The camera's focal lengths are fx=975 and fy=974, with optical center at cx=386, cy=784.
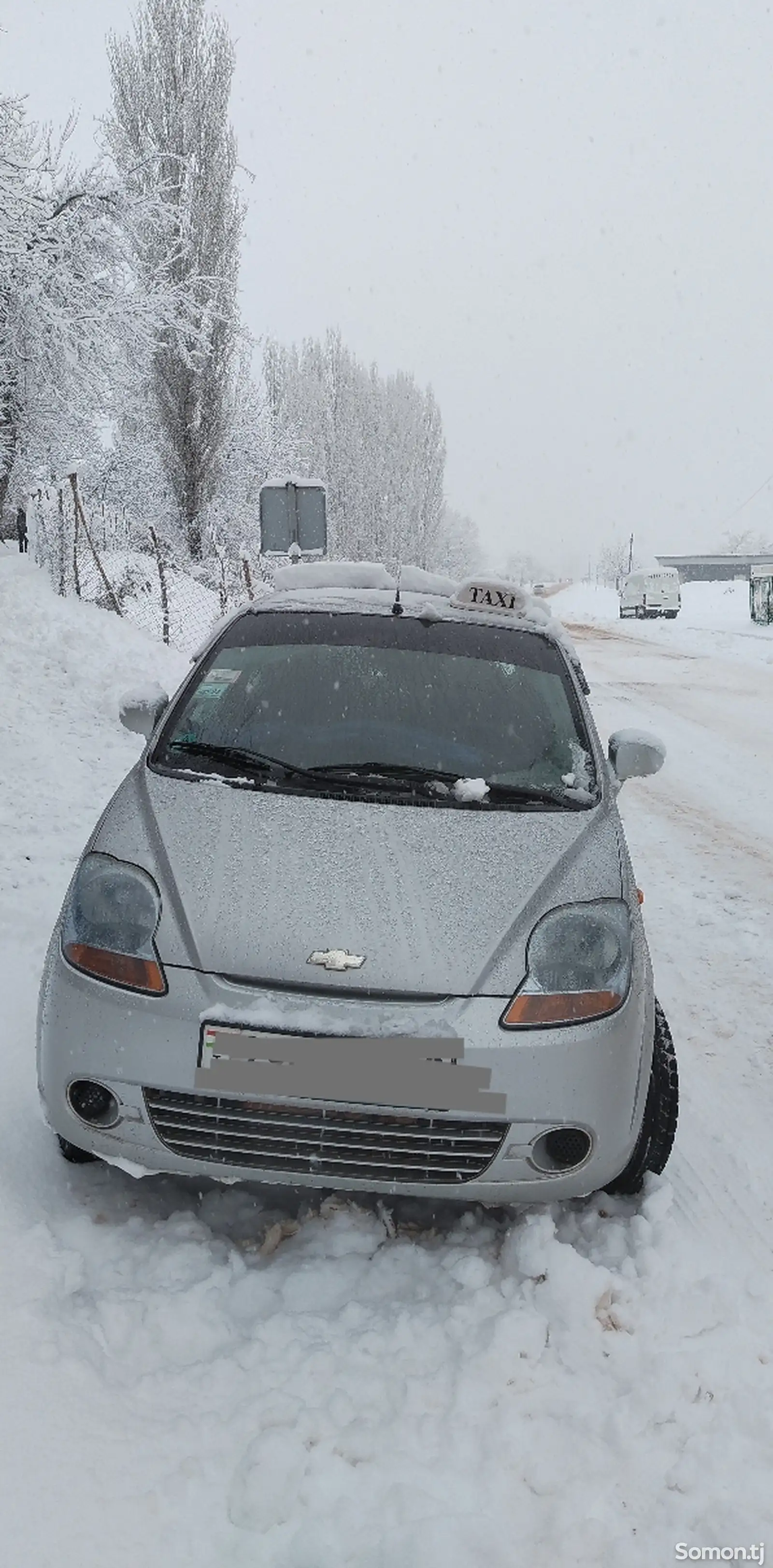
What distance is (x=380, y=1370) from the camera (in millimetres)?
1896

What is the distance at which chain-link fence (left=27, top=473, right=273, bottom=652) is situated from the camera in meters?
13.6

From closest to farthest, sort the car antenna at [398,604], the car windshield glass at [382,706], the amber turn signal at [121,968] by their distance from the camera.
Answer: the amber turn signal at [121,968] → the car windshield glass at [382,706] → the car antenna at [398,604]

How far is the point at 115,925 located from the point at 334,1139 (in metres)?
0.68

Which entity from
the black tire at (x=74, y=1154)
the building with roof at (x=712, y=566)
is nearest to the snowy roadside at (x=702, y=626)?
the black tire at (x=74, y=1154)

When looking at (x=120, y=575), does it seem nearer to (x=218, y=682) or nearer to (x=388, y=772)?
(x=218, y=682)

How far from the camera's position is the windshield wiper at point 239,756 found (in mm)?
2711

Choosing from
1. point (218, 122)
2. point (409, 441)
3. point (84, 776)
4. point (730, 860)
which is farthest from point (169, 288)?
point (409, 441)

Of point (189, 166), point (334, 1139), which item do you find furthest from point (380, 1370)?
point (189, 166)

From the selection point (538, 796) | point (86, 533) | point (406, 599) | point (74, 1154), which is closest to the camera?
point (74, 1154)

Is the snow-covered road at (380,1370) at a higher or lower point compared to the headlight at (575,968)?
lower

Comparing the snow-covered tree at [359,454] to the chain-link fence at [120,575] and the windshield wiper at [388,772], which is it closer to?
the chain-link fence at [120,575]

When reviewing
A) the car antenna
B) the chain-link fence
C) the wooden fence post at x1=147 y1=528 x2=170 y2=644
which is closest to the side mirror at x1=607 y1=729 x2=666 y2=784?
the car antenna

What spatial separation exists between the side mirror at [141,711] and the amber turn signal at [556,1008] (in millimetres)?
1537

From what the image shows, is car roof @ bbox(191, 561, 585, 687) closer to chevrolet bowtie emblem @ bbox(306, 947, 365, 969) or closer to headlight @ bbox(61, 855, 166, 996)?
headlight @ bbox(61, 855, 166, 996)
